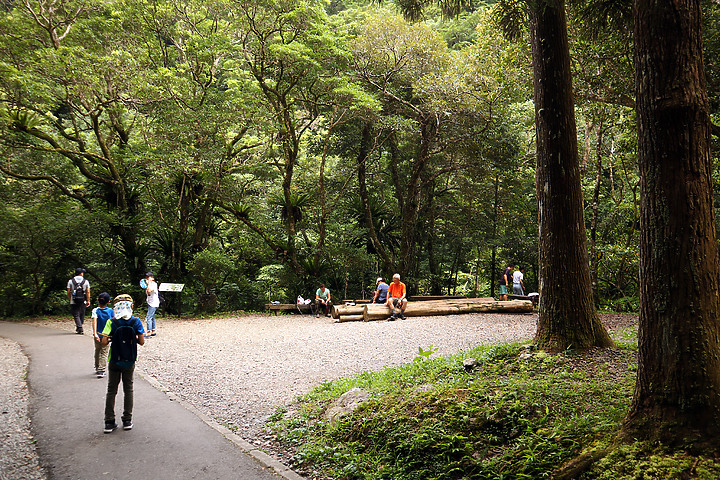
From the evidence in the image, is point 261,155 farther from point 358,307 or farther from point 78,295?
point 78,295

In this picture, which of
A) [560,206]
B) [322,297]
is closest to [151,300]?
[322,297]

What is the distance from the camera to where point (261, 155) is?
18.3 meters

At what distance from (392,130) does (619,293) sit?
979cm

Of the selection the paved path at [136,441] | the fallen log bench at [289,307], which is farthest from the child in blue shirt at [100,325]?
the fallen log bench at [289,307]

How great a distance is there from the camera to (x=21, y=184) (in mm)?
17219

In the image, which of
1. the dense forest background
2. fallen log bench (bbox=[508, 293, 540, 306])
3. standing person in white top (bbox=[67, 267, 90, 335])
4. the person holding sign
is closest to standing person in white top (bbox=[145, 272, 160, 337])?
the person holding sign

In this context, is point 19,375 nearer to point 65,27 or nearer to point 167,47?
point 65,27

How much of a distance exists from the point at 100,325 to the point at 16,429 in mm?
2569

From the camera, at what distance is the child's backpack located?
16.8 feet

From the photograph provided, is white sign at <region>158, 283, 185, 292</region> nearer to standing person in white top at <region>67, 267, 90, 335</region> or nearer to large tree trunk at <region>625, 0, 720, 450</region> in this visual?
standing person in white top at <region>67, 267, 90, 335</region>

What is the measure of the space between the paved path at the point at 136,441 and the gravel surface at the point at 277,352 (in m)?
0.42

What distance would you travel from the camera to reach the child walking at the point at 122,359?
16.5 ft

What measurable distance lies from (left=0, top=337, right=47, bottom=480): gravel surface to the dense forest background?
8.74 meters

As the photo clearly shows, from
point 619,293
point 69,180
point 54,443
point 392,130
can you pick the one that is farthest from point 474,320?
point 69,180
